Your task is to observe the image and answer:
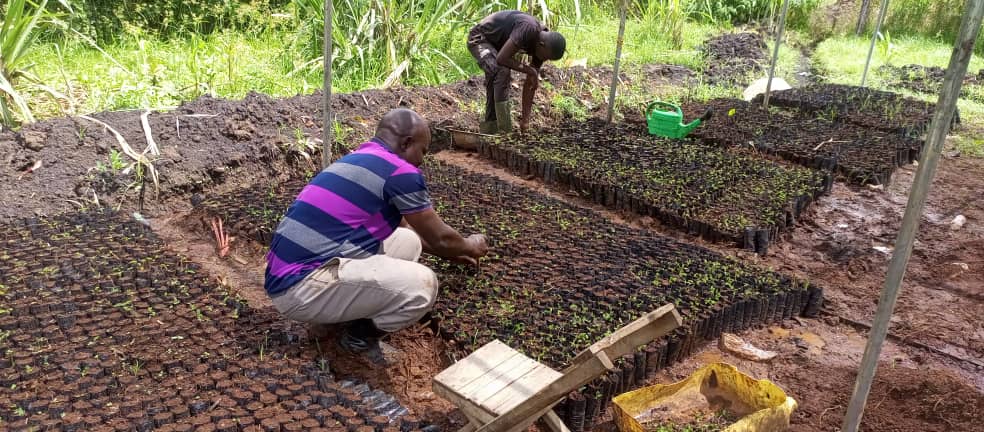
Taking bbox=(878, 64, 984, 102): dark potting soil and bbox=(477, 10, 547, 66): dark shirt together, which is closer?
bbox=(477, 10, 547, 66): dark shirt

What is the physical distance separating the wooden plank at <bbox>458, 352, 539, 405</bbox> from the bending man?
3.75 m

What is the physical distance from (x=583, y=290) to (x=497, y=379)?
4.01 ft

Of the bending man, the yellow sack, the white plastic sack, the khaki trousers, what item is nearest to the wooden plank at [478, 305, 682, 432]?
the yellow sack

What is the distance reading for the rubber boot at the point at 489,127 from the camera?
668 centimetres

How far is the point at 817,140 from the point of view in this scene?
6.84 m

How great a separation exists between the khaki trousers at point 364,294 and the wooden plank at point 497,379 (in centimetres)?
59

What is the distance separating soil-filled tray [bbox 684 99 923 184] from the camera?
6.16 m

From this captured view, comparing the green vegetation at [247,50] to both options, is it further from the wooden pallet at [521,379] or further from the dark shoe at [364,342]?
the wooden pallet at [521,379]

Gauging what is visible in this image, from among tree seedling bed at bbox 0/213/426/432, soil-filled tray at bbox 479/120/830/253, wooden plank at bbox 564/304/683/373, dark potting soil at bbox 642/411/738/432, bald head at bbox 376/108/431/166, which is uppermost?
bald head at bbox 376/108/431/166

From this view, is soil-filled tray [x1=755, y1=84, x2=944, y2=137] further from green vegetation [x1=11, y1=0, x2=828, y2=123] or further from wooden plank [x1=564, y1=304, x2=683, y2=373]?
wooden plank [x1=564, y1=304, x2=683, y2=373]

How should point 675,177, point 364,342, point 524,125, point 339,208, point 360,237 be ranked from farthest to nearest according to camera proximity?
point 524,125
point 675,177
point 364,342
point 360,237
point 339,208

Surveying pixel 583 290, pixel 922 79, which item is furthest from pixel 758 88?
pixel 583 290

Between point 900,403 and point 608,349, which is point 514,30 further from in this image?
point 608,349

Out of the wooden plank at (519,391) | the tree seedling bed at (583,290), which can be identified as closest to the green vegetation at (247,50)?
the tree seedling bed at (583,290)
